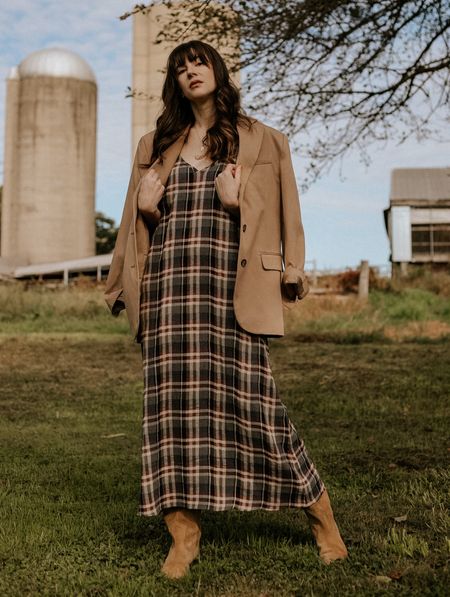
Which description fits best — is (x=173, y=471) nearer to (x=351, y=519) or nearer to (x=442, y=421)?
(x=351, y=519)

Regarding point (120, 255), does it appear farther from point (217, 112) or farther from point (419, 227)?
point (419, 227)

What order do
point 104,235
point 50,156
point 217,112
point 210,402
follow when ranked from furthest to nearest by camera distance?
point 104,235
point 50,156
point 217,112
point 210,402

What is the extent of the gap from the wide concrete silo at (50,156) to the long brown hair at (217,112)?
37.1 m

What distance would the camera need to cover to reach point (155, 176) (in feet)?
11.4

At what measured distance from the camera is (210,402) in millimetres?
3352

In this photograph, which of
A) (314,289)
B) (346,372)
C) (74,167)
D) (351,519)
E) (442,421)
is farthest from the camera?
(74,167)

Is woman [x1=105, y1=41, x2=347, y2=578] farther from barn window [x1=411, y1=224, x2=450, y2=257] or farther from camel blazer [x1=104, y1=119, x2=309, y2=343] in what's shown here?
barn window [x1=411, y1=224, x2=450, y2=257]

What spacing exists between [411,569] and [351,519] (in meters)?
0.85

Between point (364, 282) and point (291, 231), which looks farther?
point (364, 282)

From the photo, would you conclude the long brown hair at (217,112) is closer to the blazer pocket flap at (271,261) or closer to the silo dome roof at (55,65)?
the blazer pocket flap at (271,261)

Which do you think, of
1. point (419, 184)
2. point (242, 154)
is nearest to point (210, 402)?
point (242, 154)

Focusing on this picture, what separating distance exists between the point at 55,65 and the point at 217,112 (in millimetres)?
38934

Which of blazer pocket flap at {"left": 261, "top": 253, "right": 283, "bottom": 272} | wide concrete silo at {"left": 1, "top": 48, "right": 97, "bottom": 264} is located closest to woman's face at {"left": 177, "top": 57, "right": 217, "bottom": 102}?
blazer pocket flap at {"left": 261, "top": 253, "right": 283, "bottom": 272}

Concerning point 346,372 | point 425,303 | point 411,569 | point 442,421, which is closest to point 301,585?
point 411,569
